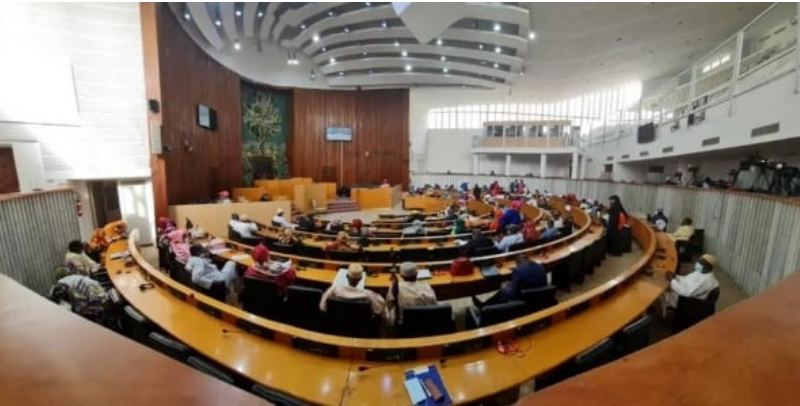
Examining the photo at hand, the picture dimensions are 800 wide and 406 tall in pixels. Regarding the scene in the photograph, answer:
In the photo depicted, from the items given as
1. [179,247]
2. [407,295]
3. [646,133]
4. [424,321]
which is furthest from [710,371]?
[646,133]

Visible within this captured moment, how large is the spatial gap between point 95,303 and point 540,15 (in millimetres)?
12551

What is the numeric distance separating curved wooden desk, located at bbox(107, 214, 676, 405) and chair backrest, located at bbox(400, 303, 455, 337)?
1.39 feet

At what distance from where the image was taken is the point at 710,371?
0.58 meters

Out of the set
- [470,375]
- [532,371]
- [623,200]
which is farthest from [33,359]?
[623,200]

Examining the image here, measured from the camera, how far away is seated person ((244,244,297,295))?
13.2ft

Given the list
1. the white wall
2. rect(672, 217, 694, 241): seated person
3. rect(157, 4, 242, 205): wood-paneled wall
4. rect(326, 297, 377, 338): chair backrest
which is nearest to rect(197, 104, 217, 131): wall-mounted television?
rect(157, 4, 242, 205): wood-paneled wall

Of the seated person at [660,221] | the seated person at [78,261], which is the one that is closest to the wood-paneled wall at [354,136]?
the seated person at [78,261]

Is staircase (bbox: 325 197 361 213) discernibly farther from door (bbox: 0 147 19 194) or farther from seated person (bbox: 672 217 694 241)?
seated person (bbox: 672 217 694 241)

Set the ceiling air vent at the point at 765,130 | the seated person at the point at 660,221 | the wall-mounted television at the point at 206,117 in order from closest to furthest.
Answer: the ceiling air vent at the point at 765,130
the seated person at the point at 660,221
the wall-mounted television at the point at 206,117

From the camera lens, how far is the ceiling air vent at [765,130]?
530cm

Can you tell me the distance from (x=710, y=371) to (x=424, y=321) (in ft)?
8.56

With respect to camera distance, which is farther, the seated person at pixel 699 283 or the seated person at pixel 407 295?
the seated person at pixel 699 283

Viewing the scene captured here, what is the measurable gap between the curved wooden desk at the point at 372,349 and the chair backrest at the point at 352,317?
66 cm

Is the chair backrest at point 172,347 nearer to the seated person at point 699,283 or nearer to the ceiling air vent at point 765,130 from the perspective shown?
the seated person at point 699,283
